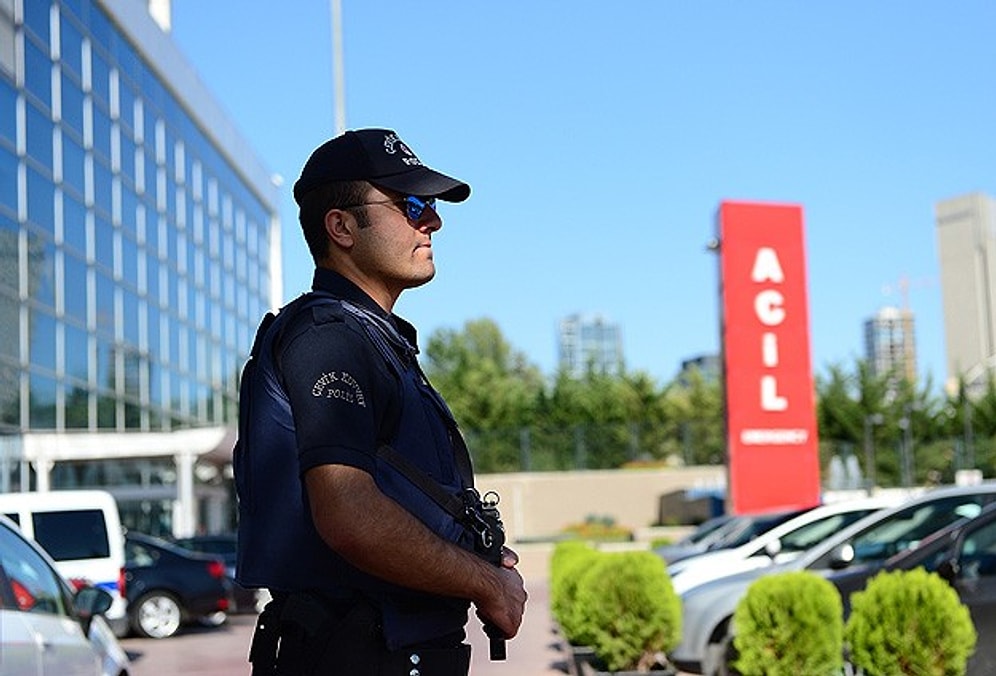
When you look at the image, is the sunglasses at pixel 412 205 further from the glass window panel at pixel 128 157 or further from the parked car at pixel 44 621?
the glass window panel at pixel 128 157

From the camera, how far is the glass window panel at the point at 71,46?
1171 inches

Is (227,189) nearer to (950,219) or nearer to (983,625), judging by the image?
(983,625)

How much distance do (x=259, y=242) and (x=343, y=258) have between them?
2108 inches

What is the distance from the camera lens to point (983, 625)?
33.3 ft

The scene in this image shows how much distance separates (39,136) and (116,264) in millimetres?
6892

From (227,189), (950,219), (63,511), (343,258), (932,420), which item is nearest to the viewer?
(343,258)

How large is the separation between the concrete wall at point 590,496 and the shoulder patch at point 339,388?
190ft

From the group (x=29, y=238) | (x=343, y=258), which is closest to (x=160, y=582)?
(x=29, y=238)

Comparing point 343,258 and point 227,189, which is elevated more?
point 227,189

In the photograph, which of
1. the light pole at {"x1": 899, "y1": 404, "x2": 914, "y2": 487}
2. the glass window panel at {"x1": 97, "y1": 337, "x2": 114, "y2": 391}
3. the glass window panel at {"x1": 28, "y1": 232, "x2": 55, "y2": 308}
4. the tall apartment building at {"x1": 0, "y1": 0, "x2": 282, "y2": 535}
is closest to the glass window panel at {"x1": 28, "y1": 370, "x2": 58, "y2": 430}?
the tall apartment building at {"x1": 0, "y1": 0, "x2": 282, "y2": 535}

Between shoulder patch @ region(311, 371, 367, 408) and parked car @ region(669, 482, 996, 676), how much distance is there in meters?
10.8

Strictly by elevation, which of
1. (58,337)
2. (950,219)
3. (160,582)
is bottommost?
(160,582)

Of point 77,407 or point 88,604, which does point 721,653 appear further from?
point 77,407

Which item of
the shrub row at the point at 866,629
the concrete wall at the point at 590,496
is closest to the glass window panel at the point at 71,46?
the shrub row at the point at 866,629
